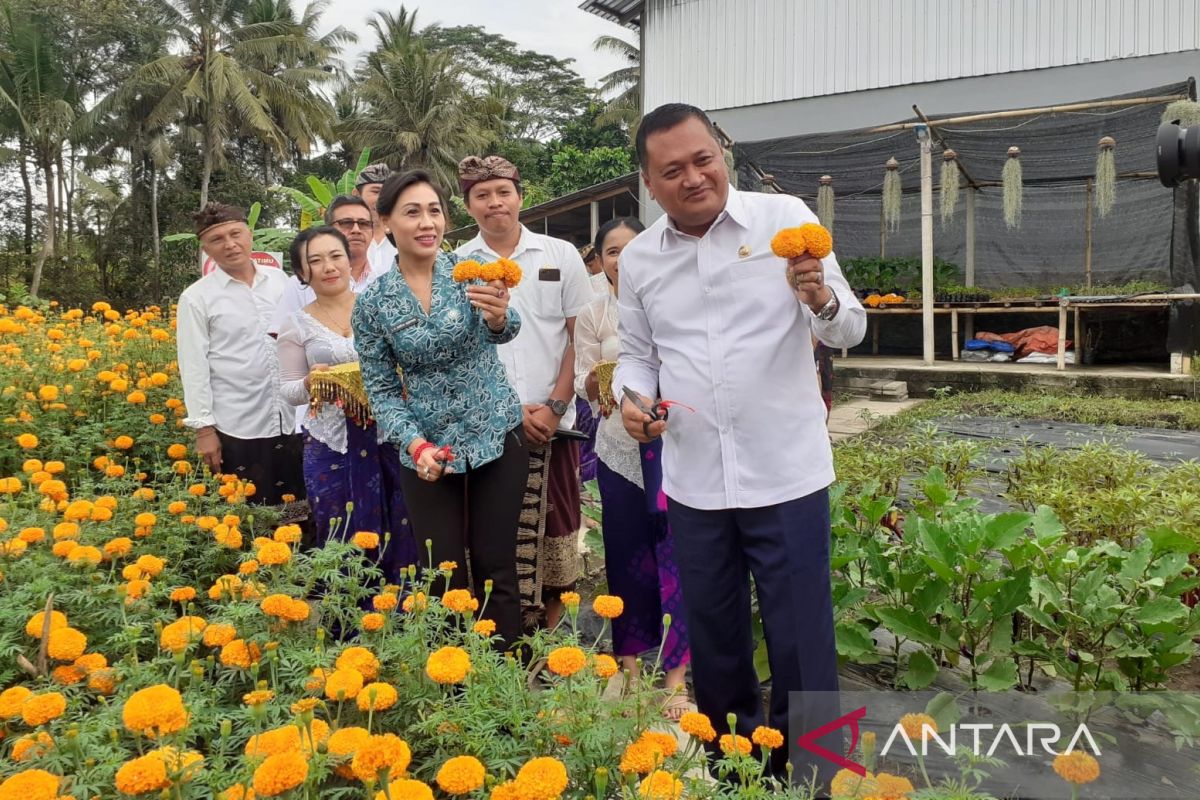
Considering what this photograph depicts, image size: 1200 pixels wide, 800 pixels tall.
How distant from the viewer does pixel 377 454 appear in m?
2.95

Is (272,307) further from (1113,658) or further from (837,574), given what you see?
(1113,658)

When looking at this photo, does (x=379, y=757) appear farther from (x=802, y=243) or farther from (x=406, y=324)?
(x=406, y=324)

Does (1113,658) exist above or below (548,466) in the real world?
below

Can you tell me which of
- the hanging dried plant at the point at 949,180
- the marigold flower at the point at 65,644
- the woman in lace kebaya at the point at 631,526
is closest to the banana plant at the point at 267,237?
the woman in lace kebaya at the point at 631,526

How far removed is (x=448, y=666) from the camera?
4.11 feet

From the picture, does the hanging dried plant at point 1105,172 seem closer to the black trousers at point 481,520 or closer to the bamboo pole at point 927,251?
the bamboo pole at point 927,251

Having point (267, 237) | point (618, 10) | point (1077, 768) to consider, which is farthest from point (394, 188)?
point (618, 10)

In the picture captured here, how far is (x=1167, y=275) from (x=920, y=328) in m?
3.23

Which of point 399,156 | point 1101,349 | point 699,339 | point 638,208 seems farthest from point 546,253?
point 399,156

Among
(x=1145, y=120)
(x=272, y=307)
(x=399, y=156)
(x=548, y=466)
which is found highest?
(x=399, y=156)

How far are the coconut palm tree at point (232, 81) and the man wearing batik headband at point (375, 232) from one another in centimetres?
2272

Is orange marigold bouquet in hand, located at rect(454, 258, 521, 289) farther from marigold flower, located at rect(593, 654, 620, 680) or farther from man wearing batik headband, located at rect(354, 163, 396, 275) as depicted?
man wearing batik headband, located at rect(354, 163, 396, 275)

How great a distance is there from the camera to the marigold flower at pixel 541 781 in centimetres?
98

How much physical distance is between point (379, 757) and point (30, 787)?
16.9 inches
